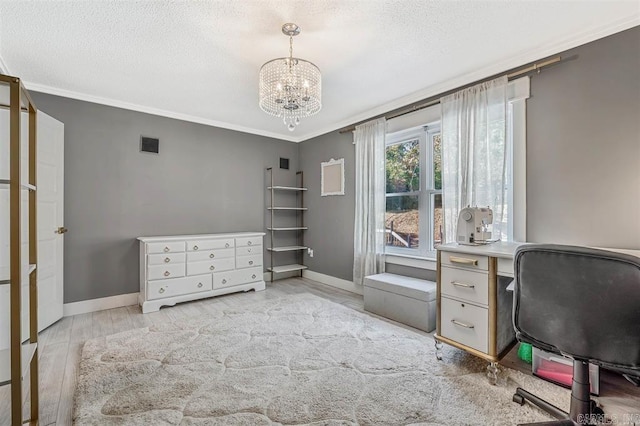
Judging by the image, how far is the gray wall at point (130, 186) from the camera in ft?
10.6

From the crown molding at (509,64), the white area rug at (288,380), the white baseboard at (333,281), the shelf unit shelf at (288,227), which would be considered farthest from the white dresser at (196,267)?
the crown molding at (509,64)

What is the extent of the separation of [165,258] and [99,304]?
3.01ft

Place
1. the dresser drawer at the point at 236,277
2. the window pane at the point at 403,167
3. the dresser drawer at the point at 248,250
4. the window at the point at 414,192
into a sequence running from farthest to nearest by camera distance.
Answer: the dresser drawer at the point at 248,250 → the dresser drawer at the point at 236,277 → the window pane at the point at 403,167 → the window at the point at 414,192

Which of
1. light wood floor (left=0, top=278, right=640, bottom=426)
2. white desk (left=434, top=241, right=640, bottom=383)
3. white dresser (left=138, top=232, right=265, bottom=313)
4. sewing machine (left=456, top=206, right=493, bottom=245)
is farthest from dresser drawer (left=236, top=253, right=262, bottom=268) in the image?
sewing machine (left=456, top=206, right=493, bottom=245)

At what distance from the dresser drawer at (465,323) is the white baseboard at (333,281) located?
1.83m

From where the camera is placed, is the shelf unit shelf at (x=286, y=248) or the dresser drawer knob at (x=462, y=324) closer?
the dresser drawer knob at (x=462, y=324)

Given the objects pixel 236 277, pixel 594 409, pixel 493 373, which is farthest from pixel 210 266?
pixel 594 409

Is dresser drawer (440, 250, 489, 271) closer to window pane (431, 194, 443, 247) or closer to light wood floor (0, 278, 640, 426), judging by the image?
light wood floor (0, 278, 640, 426)

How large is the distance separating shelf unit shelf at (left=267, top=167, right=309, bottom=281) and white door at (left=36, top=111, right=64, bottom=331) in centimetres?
251

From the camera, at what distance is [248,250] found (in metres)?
4.07

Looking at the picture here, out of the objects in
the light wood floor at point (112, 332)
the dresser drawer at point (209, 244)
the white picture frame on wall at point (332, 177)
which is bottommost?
the light wood floor at point (112, 332)

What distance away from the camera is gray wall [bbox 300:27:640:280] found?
6.49 ft

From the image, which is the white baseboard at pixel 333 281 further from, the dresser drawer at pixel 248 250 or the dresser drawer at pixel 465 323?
the dresser drawer at pixel 465 323

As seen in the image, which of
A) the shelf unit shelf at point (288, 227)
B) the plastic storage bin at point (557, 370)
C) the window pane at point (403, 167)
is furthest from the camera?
the shelf unit shelf at point (288, 227)
